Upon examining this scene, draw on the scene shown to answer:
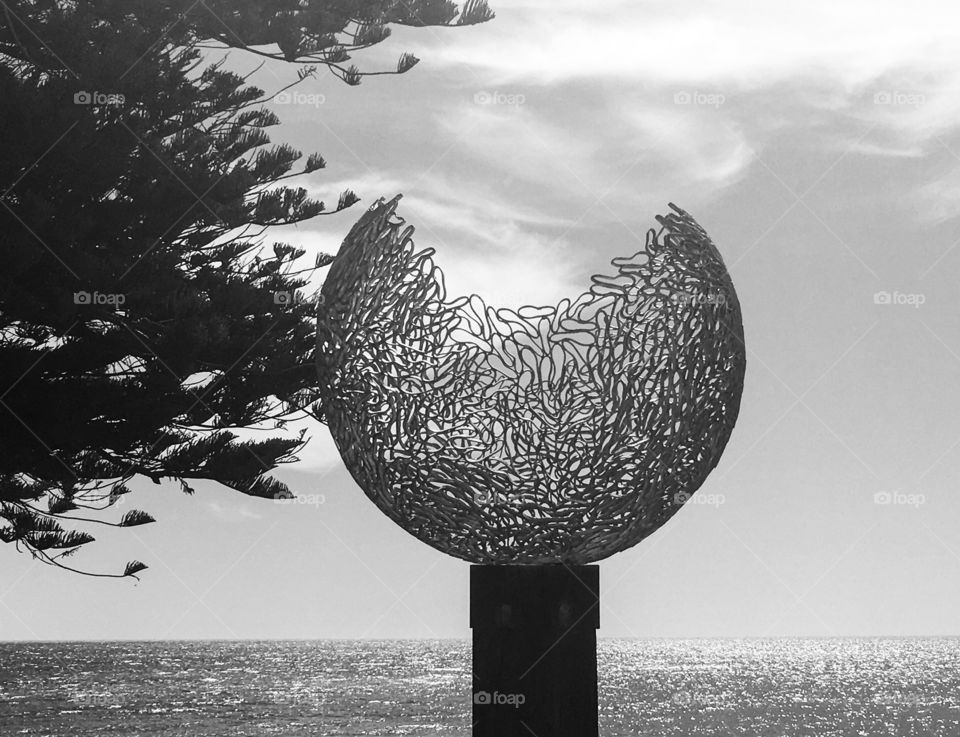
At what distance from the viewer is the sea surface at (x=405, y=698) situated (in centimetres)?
3238

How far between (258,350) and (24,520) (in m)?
2.03

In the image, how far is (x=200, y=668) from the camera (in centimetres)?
5944

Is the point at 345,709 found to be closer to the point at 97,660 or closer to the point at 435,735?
the point at 435,735

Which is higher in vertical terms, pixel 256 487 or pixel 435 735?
pixel 256 487

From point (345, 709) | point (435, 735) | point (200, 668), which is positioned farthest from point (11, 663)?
point (435, 735)

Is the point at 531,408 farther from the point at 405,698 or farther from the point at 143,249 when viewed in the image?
the point at 405,698

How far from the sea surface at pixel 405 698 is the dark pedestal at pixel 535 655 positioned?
28.5 m
